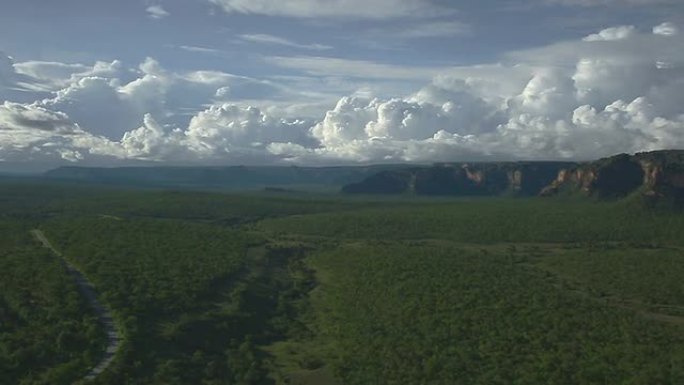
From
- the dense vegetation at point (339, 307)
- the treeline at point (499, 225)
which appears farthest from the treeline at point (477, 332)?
the treeline at point (499, 225)

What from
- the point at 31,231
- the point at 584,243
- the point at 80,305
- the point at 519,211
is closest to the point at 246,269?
the point at 80,305

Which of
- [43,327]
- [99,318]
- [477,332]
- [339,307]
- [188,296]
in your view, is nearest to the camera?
[43,327]

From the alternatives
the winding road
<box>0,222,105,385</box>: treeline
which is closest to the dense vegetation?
<box>0,222,105,385</box>: treeline

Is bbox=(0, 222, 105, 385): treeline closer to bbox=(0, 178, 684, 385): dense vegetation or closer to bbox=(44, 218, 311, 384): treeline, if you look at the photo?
bbox=(0, 178, 684, 385): dense vegetation

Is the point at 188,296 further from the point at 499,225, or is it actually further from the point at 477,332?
the point at 499,225

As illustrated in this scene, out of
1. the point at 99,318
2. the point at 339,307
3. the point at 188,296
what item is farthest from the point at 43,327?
the point at 339,307

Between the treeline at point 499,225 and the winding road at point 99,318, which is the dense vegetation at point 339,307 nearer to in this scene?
the winding road at point 99,318

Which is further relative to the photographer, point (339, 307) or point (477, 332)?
point (339, 307)
